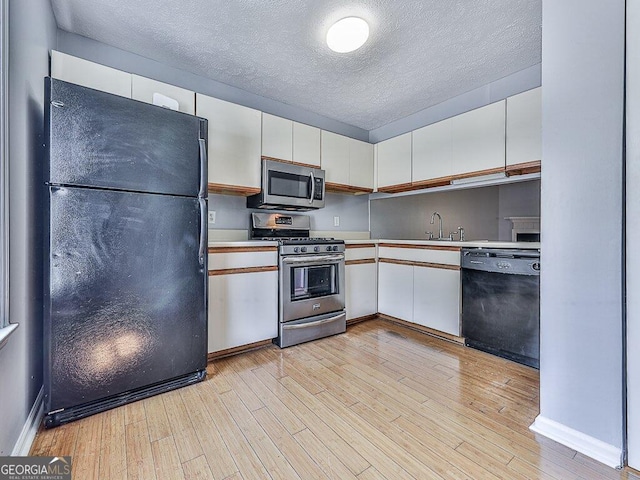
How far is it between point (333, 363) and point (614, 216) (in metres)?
1.83

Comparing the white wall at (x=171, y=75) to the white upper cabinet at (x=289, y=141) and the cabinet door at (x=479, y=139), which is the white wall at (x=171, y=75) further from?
the cabinet door at (x=479, y=139)

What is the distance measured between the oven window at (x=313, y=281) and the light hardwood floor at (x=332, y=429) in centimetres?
67

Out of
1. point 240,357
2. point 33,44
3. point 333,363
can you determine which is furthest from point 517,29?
point 240,357

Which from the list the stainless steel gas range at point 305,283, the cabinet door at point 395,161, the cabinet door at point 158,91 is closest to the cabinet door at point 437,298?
the stainless steel gas range at point 305,283

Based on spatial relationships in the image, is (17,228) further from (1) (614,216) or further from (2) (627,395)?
(2) (627,395)

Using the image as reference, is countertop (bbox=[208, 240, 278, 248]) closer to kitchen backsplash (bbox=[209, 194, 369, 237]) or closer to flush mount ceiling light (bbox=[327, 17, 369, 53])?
kitchen backsplash (bbox=[209, 194, 369, 237])

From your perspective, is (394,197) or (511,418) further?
(394,197)

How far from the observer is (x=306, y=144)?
306 cm

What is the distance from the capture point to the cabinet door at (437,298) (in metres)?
2.67

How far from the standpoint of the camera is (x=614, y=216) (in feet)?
4.27

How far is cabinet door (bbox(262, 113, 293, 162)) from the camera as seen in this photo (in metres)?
2.78

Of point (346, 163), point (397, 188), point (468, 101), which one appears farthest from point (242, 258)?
point (468, 101)

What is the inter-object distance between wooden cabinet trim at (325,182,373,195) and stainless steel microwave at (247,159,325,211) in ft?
0.73

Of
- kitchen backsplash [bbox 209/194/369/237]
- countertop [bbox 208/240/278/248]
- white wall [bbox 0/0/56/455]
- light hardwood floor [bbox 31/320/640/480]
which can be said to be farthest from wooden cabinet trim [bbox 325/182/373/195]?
white wall [bbox 0/0/56/455]
